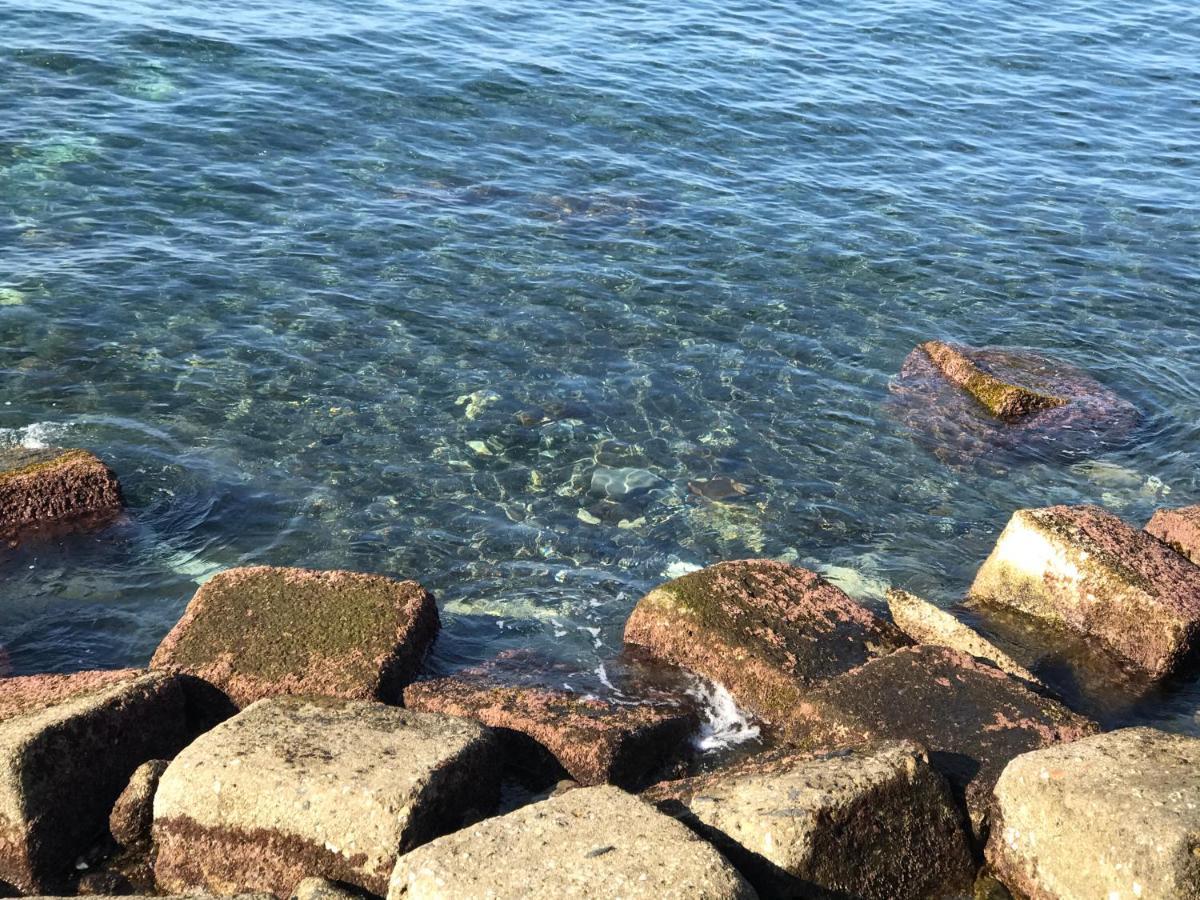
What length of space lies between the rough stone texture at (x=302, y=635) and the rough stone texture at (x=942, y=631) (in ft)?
11.9

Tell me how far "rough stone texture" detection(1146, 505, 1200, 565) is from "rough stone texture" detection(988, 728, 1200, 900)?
372 centimetres

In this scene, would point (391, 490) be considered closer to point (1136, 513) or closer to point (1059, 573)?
point (1059, 573)

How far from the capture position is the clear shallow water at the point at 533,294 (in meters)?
11.0

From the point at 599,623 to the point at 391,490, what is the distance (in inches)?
106

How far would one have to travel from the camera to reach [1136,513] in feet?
40.0

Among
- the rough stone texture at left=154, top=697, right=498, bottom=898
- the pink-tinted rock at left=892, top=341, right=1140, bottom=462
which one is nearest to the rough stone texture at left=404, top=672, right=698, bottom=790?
the rough stone texture at left=154, top=697, right=498, bottom=898

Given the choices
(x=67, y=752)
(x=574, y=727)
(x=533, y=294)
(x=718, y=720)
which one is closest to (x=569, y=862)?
(x=574, y=727)

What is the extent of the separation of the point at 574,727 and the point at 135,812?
2536 mm

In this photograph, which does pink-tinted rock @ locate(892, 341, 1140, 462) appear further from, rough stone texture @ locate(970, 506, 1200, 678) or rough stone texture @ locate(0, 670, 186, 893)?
rough stone texture @ locate(0, 670, 186, 893)

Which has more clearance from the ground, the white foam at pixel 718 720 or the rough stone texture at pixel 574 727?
the rough stone texture at pixel 574 727

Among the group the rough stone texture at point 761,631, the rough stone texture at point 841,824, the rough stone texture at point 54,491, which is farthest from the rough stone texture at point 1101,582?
the rough stone texture at point 54,491

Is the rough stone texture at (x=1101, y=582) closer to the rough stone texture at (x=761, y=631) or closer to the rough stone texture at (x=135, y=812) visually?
the rough stone texture at (x=761, y=631)

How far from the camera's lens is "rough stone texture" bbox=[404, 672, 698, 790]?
744 centimetres

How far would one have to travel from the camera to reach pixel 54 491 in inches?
405
